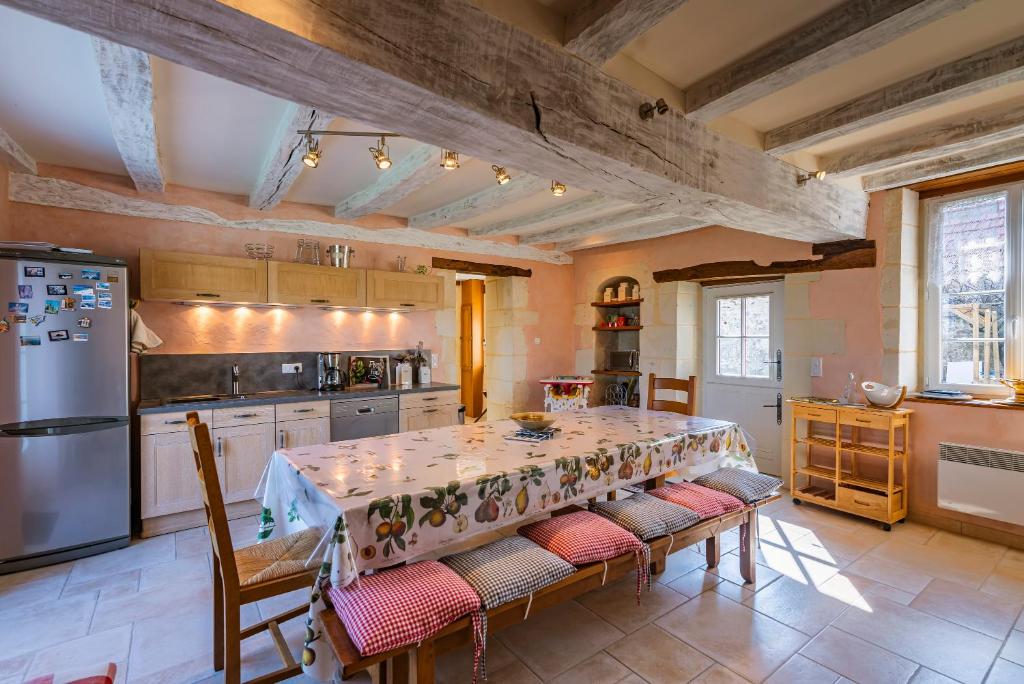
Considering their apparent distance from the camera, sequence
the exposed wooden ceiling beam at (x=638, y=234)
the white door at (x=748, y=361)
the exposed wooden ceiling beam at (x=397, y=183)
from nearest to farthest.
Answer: the exposed wooden ceiling beam at (x=397, y=183) → the white door at (x=748, y=361) → the exposed wooden ceiling beam at (x=638, y=234)

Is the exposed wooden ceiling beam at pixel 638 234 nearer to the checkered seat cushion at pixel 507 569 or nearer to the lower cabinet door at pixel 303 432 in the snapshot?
→ the lower cabinet door at pixel 303 432

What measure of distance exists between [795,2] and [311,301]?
3799 millimetres

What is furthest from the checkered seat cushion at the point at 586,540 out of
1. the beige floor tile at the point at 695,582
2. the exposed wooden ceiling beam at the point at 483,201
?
the exposed wooden ceiling beam at the point at 483,201

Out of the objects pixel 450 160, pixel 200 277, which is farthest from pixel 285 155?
pixel 200 277

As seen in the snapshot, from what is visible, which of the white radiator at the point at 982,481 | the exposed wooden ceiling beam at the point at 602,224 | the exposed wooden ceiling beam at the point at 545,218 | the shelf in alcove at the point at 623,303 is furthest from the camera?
the shelf in alcove at the point at 623,303

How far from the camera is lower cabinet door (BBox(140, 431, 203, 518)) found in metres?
3.35

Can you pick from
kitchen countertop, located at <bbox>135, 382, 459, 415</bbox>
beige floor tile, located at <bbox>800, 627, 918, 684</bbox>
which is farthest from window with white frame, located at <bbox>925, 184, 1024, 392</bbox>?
kitchen countertop, located at <bbox>135, 382, 459, 415</bbox>

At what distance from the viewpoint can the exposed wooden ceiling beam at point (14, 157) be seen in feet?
9.64

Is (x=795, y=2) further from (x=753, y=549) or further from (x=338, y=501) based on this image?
(x=753, y=549)

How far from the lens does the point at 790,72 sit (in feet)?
6.60

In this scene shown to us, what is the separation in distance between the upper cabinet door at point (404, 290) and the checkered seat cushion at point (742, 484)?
309 centimetres

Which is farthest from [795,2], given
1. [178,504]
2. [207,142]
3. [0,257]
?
[178,504]

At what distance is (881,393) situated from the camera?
3.67 meters

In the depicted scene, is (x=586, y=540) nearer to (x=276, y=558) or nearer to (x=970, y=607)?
(x=276, y=558)
